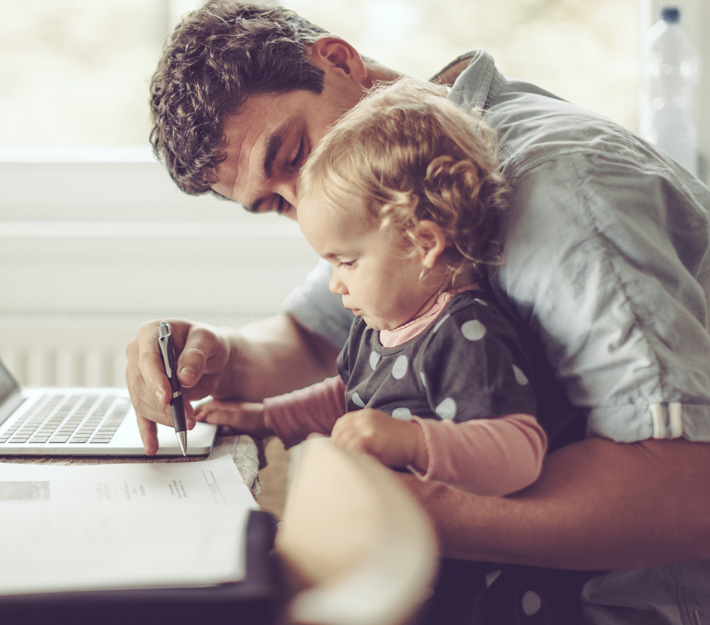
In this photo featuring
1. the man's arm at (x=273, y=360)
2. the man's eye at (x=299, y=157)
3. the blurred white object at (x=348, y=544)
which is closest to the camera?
the blurred white object at (x=348, y=544)

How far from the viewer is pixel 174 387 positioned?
931 millimetres

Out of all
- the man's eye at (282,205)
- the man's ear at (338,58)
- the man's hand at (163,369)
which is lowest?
the man's hand at (163,369)

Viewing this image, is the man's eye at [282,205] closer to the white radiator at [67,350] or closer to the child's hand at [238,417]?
the child's hand at [238,417]

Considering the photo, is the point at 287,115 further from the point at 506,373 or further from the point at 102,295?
the point at 102,295

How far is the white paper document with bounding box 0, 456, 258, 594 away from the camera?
534mm

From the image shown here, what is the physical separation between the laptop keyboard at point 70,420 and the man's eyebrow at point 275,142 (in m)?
0.42

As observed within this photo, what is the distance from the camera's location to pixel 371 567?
0.49 m

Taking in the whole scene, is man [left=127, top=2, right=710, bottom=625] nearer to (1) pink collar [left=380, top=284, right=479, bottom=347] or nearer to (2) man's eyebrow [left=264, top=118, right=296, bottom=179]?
(1) pink collar [left=380, top=284, right=479, bottom=347]

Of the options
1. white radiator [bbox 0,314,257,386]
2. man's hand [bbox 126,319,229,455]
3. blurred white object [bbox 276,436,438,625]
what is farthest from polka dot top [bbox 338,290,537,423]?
white radiator [bbox 0,314,257,386]

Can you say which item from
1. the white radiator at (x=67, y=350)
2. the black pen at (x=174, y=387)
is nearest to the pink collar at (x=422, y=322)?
the black pen at (x=174, y=387)

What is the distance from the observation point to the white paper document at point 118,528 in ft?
1.75

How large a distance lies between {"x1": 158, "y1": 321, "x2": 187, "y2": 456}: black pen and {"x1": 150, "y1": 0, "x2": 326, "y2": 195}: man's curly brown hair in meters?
0.25

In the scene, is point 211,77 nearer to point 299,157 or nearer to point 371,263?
point 299,157

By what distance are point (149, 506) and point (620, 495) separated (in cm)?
43
